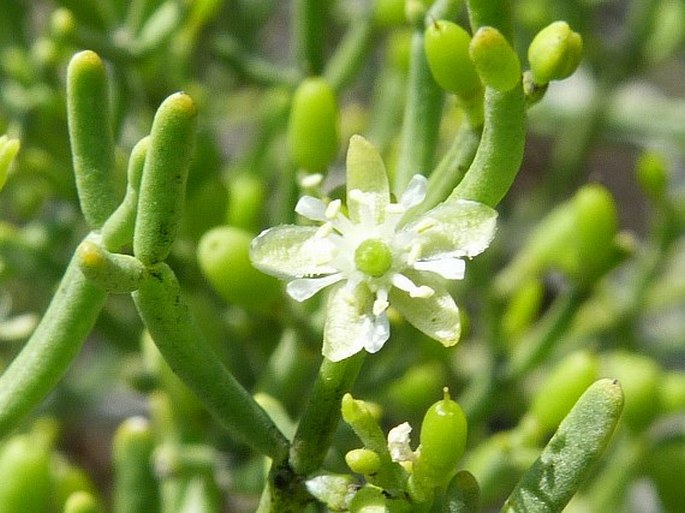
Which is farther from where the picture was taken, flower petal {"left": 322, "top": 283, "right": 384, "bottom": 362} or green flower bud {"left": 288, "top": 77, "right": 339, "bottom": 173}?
green flower bud {"left": 288, "top": 77, "right": 339, "bottom": 173}

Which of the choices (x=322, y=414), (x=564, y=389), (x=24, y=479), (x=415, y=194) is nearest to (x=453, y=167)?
(x=415, y=194)

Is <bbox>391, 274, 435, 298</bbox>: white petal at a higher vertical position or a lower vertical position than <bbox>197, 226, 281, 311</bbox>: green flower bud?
higher

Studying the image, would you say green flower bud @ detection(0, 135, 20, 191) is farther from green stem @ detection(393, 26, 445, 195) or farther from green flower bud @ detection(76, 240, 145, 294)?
green stem @ detection(393, 26, 445, 195)

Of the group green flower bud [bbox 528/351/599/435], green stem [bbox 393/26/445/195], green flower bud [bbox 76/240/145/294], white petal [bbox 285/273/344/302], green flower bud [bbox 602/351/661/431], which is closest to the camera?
green flower bud [bbox 76/240/145/294]

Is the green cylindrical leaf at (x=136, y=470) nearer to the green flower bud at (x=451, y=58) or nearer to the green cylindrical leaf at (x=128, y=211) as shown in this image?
the green cylindrical leaf at (x=128, y=211)

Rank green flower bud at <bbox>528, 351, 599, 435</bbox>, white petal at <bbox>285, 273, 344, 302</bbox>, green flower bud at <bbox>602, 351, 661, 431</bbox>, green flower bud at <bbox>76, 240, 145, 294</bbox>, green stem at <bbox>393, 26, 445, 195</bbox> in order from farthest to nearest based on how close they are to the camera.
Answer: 1. green flower bud at <bbox>602, 351, 661, 431</bbox>
2. green flower bud at <bbox>528, 351, 599, 435</bbox>
3. green stem at <bbox>393, 26, 445, 195</bbox>
4. white petal at <bbox>285, 273, 344, 302</bbox>
5. green flower bud at <bbox>76, 240, 145, 294</bbox>

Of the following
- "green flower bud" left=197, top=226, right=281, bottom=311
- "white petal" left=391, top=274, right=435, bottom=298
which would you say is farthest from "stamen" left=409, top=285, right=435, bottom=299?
"green flower bud" left=197, top=226, right=281, bottom=311

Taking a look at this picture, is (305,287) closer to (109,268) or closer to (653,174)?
(109,268)
